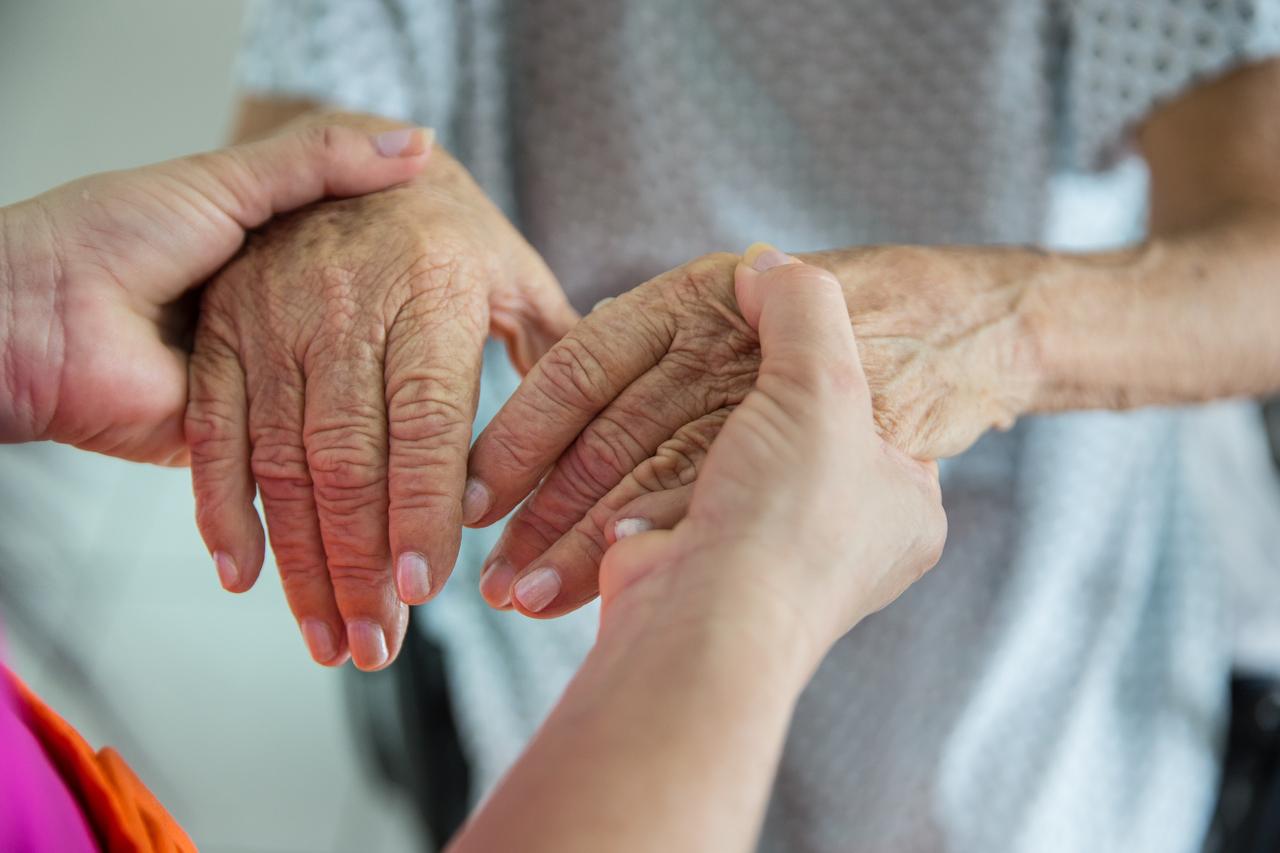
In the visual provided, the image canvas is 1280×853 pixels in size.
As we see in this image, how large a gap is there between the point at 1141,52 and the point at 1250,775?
80cm

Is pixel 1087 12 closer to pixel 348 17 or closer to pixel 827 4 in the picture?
pixel 827 4

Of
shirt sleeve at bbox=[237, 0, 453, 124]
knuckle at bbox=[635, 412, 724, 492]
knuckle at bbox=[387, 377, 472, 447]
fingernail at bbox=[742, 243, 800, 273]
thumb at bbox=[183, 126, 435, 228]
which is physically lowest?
knuckle at bbox=[635, 412, 724, 492]

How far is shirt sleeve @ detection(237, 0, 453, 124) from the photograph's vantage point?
1160mm

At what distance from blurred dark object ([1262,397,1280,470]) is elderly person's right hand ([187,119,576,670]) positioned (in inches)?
34.9

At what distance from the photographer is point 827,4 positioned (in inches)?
46.7

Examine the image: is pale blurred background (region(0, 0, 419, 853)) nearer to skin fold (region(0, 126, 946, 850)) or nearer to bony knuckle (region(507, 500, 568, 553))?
skin fold (region(0, 126, 946, 850))

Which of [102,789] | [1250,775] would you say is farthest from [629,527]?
[1250,775]

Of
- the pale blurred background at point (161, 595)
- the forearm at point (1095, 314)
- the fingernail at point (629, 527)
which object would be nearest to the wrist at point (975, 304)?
the forearm at point (1095, 314)

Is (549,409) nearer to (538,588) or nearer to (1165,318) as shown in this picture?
(538,588)

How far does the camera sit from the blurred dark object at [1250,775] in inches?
43.8

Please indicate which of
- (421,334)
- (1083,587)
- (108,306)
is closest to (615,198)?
(421,334)

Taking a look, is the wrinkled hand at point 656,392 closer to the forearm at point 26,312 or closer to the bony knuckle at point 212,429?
the bony knuckle at point 212,429

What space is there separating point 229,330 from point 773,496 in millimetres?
530

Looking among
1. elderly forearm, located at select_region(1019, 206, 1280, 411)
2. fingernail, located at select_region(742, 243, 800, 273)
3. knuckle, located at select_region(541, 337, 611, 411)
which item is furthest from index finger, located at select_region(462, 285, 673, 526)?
elderly forearm, located at select_region(1019, 206, 1280, 411)
